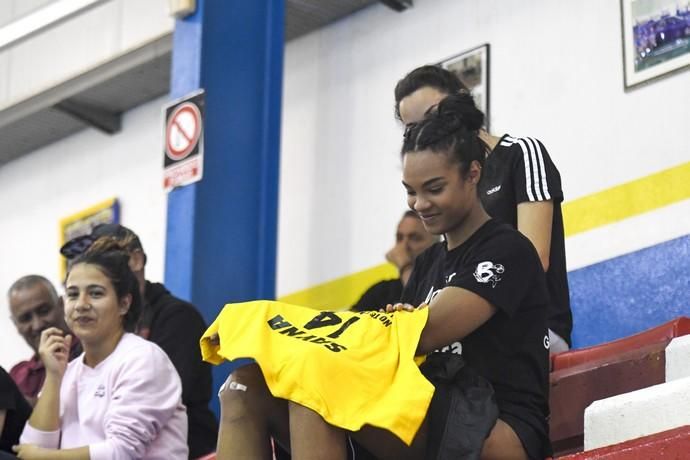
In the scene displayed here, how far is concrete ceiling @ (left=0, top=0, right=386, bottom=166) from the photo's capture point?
6082 millimetres

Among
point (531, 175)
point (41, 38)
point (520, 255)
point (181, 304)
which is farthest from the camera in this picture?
point (41, 38)

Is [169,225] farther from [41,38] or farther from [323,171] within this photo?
[41,38]

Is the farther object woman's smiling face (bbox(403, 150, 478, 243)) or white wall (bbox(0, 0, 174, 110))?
white wall (bbox(0, 0, 174, 110))

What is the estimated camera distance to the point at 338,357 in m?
2.24

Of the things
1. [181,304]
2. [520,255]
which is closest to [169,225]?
[181,304]

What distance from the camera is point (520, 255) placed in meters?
2.36

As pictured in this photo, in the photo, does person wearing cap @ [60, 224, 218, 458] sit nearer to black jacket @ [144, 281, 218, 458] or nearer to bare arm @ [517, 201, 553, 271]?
black jacket @ [144, 281, 218, 458]

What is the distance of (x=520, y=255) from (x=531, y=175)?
570mm

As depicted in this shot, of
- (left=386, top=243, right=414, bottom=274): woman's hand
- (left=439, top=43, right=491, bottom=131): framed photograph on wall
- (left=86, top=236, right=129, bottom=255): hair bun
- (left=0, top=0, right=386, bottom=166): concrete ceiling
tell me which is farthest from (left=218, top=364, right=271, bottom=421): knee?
(left=0, top=0, right=386, bottom=166): concrete ceiling

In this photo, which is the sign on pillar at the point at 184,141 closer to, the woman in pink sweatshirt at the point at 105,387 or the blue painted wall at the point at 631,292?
the blue painted wall at the point at 631,292

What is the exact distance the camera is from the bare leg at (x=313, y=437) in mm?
2154

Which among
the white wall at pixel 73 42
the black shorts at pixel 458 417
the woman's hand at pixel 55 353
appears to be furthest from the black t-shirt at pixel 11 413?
the white wall at pixel 73 42

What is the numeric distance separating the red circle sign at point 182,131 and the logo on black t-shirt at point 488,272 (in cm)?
282

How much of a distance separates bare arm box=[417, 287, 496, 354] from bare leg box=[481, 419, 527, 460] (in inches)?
6.7
